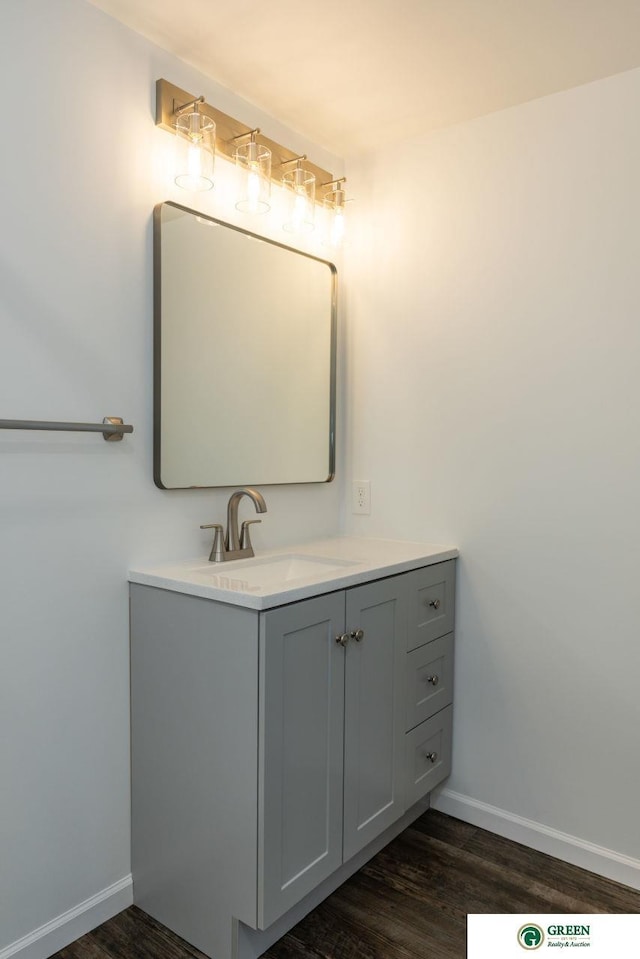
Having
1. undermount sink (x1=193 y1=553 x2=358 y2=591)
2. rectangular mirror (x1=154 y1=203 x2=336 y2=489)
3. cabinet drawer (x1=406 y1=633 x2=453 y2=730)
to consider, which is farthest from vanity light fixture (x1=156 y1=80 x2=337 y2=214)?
cabinet drawer (x1=406 y1=633 x2=453 y2=730)

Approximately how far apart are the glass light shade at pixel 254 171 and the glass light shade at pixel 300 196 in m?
0.17

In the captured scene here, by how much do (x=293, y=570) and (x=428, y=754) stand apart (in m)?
0.74

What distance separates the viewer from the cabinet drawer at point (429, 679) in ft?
6.73

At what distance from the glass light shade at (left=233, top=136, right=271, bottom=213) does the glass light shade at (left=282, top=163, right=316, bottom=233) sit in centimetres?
17

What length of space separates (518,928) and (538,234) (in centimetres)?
190

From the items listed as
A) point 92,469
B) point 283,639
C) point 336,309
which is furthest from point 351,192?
point 283,639

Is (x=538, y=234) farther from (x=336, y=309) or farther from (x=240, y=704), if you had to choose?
(x=240, y=704)

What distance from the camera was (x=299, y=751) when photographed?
1.62 meters

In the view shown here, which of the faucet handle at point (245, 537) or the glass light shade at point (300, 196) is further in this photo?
the glass light shade at point (300, 196)

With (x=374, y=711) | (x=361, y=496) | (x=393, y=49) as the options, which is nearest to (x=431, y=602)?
(x=374, y=711)

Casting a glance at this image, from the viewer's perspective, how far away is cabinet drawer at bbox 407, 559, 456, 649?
6.72 feet

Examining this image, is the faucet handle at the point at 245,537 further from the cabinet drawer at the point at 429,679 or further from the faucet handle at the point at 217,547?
the cabinet drawer at the point at 429,679

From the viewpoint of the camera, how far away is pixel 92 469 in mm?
1707

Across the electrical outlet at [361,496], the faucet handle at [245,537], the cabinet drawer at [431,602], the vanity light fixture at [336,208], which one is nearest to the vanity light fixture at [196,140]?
the vanity light fixture at [336,208]
